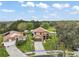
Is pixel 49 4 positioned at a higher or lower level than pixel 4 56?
higher

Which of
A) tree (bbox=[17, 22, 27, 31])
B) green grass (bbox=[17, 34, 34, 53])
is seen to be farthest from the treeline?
green grass (bbox=[17, 34, 34, 53])

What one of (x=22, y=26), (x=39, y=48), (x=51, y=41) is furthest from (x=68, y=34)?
(x=22, y=26)

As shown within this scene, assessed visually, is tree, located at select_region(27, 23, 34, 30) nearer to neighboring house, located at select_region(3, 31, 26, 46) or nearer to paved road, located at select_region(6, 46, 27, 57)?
neighboring house, located at select_region(3, 31, 26, 46)

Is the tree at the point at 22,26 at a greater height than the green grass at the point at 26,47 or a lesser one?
greater

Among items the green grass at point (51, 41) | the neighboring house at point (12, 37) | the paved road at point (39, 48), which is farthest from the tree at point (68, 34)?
the neighboring house at point (12, 37)

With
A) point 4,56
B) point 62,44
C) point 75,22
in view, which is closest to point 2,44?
point 4,56

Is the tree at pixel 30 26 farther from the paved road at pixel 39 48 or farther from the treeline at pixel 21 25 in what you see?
the paved road at pixel 39 48

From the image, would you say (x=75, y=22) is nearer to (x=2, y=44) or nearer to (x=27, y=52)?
(x=27, y=52)
